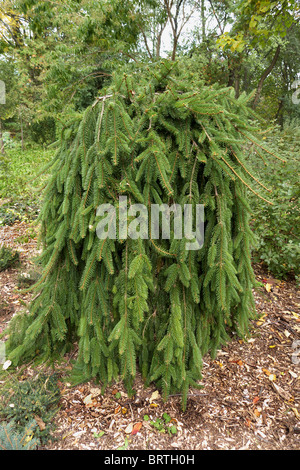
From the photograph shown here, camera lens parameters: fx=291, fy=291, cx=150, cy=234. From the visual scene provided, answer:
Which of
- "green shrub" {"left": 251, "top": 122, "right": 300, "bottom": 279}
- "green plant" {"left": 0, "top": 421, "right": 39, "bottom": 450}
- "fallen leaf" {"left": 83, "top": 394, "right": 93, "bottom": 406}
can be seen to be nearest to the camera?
"green plant" {"left": 0, "top": 421, "right": 39, "bottom": 450}

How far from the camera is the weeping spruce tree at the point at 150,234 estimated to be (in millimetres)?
1757

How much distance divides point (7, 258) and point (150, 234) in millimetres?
2583

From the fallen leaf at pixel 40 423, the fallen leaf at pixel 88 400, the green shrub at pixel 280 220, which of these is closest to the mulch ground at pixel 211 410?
the fallen leaf at pixel 88 400

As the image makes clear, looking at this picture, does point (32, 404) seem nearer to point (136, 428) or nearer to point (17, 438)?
point (17, 438)

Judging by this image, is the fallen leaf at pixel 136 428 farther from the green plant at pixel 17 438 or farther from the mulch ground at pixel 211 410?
the green plant at pixel 17 438

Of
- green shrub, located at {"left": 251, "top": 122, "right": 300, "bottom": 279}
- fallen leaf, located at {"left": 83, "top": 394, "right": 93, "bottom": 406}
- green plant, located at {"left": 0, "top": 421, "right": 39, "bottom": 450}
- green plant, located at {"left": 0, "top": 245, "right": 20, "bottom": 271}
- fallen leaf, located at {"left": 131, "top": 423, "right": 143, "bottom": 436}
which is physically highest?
green shrub, located at {"left": 251, "top": 122, "right": 300, "bottom": 279}

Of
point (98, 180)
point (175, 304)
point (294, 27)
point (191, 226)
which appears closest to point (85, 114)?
point (98, 180)

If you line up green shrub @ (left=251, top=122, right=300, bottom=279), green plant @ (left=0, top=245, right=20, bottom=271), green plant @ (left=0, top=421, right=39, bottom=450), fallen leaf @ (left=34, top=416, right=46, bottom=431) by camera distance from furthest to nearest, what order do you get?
green plant @ (left=0, top=245, right=20, bottom=271)
green shrub @ (left=251, top=122, right=300, bottom=279)
fallen leaf @ (left=34, top=416, right=46, bottom=431)
green plant @ (left=0, top=421, right=39, bottom=450)

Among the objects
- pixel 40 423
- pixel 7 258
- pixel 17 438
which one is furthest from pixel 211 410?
pixel 7 258

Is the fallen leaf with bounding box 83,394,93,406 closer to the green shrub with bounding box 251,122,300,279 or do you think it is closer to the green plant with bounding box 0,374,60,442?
the green plant with bounding box 0,374,60,442

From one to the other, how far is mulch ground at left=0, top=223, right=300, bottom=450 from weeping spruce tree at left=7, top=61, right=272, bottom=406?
6.2 inches

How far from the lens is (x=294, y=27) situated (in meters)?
12.6

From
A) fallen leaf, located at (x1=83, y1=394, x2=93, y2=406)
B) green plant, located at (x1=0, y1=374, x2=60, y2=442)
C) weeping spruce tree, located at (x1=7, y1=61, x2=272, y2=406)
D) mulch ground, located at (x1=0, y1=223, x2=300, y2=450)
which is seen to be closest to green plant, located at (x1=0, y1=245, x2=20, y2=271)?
mulch ground, located at (x1=0, y1=223, x2=300, y2=450)

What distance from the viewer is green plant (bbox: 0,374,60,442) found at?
195 centimetres
